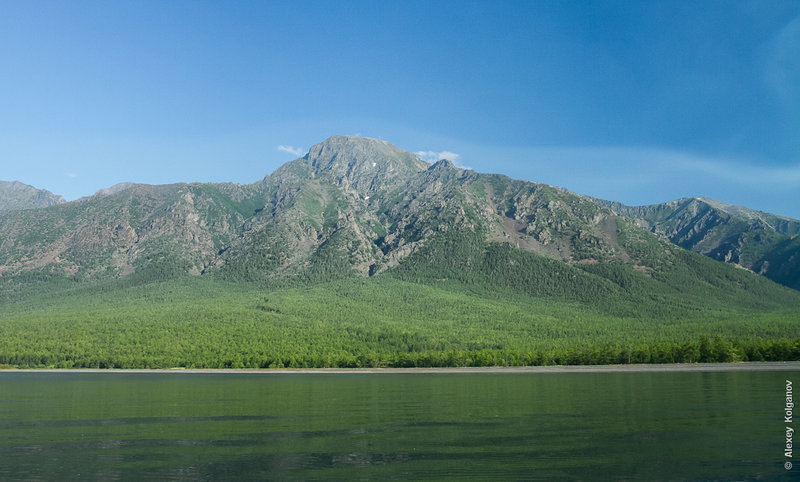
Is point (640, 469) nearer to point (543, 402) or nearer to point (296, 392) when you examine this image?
point (543, 402)

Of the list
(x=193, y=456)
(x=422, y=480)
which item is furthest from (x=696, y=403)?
(x=193, y=456)

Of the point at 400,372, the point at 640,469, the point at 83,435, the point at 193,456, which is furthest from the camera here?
the point at 400,372

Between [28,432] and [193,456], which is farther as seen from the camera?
[28,432]

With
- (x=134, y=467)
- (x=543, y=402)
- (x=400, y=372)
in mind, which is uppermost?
(x=134, y=467)

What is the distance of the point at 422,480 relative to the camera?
38.2 metres

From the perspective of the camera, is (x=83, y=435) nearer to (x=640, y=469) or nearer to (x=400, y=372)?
(x=640, y=469)

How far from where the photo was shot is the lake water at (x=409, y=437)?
4138 cm

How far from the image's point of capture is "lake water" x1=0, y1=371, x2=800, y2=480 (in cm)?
4138

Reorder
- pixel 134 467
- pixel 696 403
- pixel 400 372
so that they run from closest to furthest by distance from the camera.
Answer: pixel 134 467, pixel 696 403, pixel 400 372

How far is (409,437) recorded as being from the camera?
56.0 meters

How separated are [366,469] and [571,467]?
14.3 m

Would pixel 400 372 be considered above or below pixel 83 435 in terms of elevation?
below

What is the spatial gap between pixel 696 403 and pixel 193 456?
6558 cm

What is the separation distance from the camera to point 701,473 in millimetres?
39438
